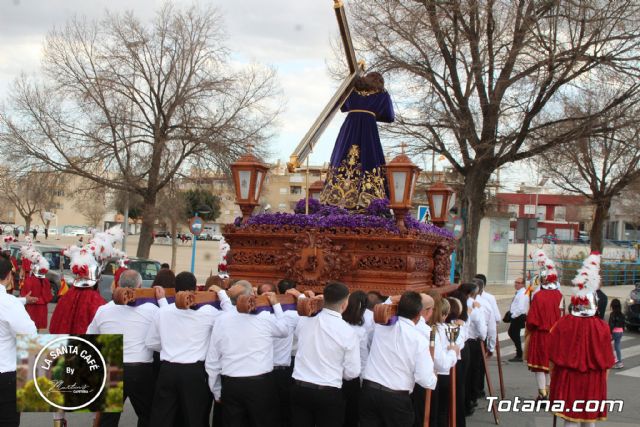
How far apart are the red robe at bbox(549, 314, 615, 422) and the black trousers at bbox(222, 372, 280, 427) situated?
11.0 feet

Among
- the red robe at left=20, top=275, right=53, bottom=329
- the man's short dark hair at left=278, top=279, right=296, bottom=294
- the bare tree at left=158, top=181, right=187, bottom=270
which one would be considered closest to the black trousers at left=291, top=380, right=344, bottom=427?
the man's short dark hair at left=278, top=279, right=296, bottom=294

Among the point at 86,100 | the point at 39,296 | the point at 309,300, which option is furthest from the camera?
the point at 86,100

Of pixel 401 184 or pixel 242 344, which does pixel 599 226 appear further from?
pixel 242 344

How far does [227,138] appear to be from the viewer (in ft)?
85.8

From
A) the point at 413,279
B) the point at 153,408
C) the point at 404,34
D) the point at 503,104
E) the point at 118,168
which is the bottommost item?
the point at 153,408

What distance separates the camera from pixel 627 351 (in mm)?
17141

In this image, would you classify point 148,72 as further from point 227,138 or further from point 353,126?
point 353,126

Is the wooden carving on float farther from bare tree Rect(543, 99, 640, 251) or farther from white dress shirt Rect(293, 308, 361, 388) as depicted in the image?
bare tree Rect(543, 99, 640, 251)

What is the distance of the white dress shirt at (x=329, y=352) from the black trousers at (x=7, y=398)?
2.30 metres

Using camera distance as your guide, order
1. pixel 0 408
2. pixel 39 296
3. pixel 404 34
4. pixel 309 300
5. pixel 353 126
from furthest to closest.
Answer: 1. pixel 404 34
2. pixel 39 296
3. pixel 353 126
4. pixel 309 300
5. pixel 0 408

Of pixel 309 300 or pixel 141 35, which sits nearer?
pixel 309 300

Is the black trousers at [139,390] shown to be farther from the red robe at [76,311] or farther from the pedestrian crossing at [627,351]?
the pedestrian crossing at [627,351]

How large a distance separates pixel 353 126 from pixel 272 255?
92.3 inches

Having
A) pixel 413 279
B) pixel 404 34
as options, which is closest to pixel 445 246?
pixel 413 279
